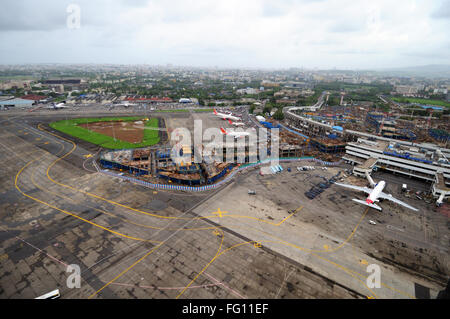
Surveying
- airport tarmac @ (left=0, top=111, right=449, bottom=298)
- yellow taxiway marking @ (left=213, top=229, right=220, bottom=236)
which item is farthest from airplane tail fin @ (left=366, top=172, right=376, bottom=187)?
yellow taxiway marking @ (left=213, top=229, right=220, bottom=236)

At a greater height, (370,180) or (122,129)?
(122,129)

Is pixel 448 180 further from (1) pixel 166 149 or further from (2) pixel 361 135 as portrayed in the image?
(1) pixel 166 149

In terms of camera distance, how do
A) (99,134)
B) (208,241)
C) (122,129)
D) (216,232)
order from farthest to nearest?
(122,129)
(99,134)
(216,232)
(208,241)

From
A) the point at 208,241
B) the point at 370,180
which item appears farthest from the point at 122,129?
the point at 370,180

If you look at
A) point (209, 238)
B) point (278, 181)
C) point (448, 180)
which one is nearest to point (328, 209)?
point (278, 181)

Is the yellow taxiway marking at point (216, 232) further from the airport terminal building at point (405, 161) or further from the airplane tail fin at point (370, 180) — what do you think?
the airport terminal building at point (405, 161)

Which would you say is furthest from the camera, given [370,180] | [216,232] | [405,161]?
[405,161]

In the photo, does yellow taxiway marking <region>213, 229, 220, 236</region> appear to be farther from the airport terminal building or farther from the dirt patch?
the dirt patch

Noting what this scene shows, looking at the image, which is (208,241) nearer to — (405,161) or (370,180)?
(370,180)
